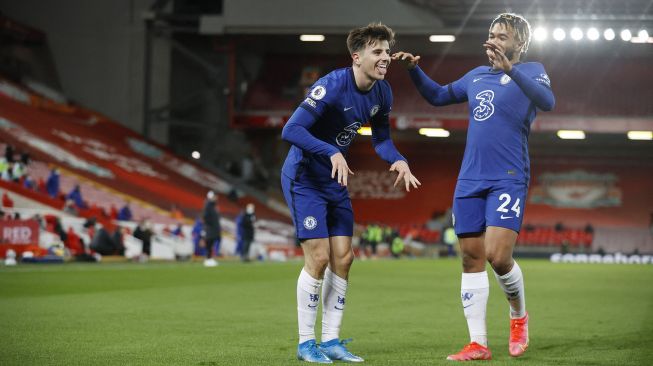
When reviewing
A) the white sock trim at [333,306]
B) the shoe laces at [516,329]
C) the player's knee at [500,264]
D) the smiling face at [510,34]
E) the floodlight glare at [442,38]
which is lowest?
the shoe laces at [516,329]

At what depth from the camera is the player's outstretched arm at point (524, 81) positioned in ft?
20.8

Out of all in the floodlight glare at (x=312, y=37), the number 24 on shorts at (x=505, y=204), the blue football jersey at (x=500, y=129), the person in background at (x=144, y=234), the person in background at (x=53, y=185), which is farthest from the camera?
the floodlight glare at (x=312, y=37)

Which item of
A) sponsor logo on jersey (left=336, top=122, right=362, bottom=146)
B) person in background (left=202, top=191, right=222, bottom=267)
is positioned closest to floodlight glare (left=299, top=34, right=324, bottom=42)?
person in background (left=202, top=191, right=222, bottom=267)

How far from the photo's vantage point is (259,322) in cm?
973

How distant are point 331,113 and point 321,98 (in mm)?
193

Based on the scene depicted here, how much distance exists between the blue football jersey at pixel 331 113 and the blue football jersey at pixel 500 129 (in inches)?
29.0

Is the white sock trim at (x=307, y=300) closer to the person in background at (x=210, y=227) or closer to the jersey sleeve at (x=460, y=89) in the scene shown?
the jersey sleeve at (x=460, y=89)

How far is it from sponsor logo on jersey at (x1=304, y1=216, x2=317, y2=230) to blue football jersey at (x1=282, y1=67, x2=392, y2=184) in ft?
0.96

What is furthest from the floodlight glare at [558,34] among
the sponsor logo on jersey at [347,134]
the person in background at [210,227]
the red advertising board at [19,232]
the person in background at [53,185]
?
the sponsor logo on jersey at [347,134]

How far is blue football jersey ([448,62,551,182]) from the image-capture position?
6.82 m

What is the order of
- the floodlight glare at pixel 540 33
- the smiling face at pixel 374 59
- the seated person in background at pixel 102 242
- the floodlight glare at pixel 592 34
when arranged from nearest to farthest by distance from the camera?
the smiling face at pixel 374 59, the seated person in background at pixel 102 242, the floodlight glare at pixel 540 33, the floodlight glare at pixel 592 34

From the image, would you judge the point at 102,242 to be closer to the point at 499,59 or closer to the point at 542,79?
the point at 542,79

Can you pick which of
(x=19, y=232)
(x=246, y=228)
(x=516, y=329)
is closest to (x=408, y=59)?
(x=516, y=329)

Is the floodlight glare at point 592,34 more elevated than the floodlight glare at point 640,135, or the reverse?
the floodlight glare at point 592,34
